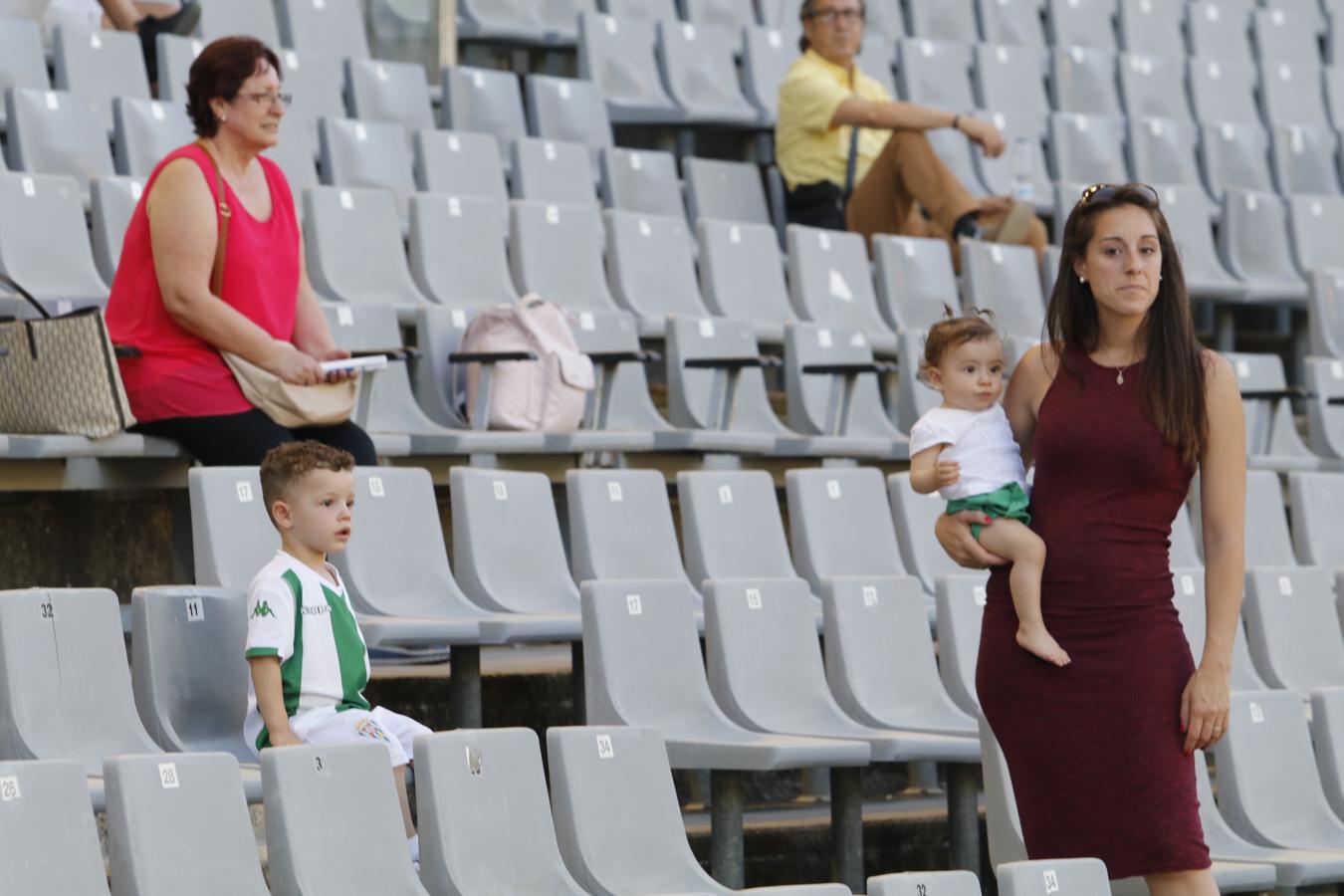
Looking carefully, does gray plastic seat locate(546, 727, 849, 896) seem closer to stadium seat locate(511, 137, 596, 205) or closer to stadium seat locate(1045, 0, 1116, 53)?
stadium seat locate(511, 137, 596, 205)

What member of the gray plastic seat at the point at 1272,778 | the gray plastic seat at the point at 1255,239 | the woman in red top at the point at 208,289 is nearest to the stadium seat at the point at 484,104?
the gray plastic seat at the point at 1255,239

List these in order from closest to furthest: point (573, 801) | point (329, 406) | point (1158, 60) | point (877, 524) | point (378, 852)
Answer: point (378, 852) → point (573, 801) → point (329, 406) → point (877, 524) → point (1158, 60)

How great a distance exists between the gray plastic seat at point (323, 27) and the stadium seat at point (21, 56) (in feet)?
3.25

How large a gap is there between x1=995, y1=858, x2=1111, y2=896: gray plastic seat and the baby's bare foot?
0.22m

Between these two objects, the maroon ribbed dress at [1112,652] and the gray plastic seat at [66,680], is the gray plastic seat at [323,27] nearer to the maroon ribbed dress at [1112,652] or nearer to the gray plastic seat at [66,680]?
the gray plastic seat at [66,680]

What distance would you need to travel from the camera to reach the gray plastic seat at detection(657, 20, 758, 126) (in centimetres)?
677

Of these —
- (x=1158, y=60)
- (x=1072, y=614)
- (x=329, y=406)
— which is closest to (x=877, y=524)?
(x=329, y=406)

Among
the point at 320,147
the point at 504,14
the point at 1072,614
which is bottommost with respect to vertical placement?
the point at 1072,614

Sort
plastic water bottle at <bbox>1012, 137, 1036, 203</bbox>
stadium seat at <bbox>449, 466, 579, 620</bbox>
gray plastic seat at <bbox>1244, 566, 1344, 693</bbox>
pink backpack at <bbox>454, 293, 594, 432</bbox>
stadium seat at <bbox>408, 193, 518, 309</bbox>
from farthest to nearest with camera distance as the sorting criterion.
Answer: plastic water bottle at <bbox>1012, 137, 1036, 203</bbox> → stadium seat at <bbox>408, 193, 518, 309</bbox> → pink backpack at <bbox>454, 293, 594, 432</bbox> → gray plastic seat at <bbox>1244, 566, 1344, 693</bbox> → stadium seat at <bbox>449, 466, 579, 620</bbox>

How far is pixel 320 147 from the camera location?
18.3 ft

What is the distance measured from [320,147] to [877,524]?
80.3 inches

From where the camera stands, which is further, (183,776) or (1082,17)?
(1082,17)

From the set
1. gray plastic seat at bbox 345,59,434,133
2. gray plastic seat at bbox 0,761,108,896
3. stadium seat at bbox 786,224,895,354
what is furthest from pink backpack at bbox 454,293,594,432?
gray plastic seat at bbox 0,761,108,896

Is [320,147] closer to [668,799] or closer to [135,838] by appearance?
[668,799]
